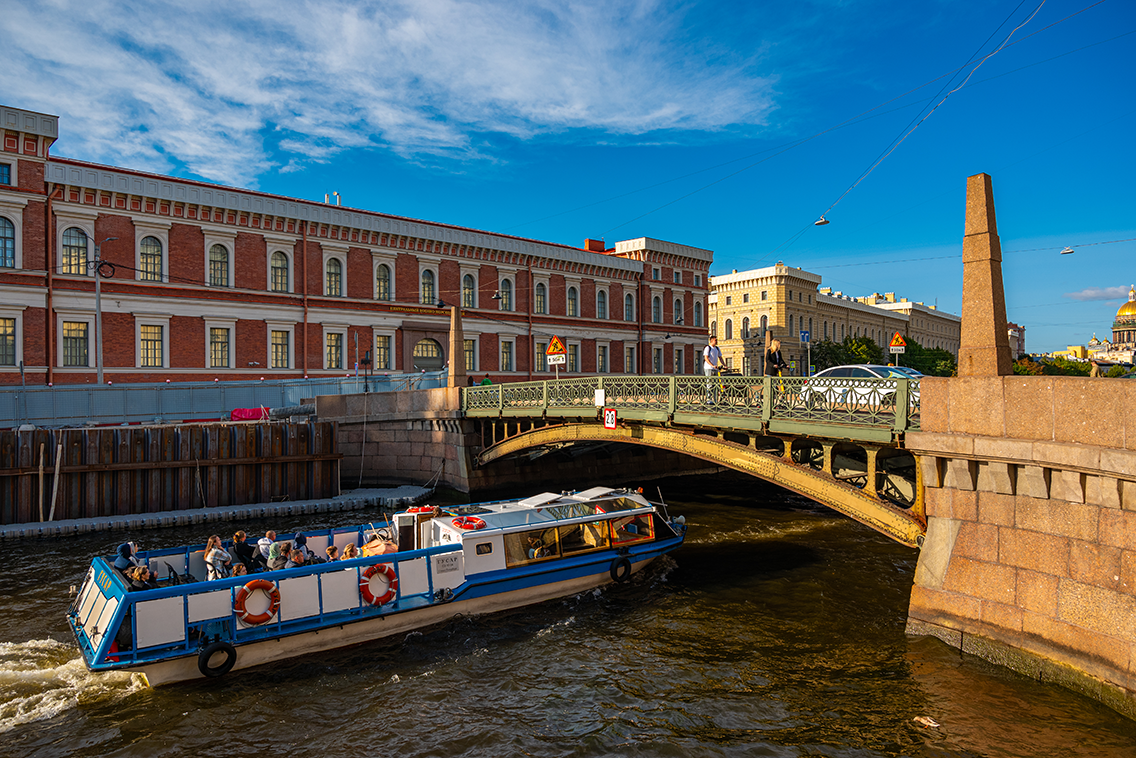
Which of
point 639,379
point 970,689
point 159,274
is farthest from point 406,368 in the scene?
point 970,689

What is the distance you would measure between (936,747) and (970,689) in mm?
1548

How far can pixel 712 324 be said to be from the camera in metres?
73.8

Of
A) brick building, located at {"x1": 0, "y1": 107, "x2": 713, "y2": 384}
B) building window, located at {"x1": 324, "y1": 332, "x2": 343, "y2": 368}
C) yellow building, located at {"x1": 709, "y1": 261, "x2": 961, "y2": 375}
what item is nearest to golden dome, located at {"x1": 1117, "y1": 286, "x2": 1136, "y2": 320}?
yellow building, located at {"x1": 709, "y1": 261, "x2": 961, "y2": 375}

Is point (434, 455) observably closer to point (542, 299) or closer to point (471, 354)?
point (471, 354)

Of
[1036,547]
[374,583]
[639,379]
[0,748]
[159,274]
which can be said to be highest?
[159,274]

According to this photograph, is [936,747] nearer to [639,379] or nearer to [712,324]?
[639,379]

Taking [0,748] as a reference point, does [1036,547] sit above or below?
above

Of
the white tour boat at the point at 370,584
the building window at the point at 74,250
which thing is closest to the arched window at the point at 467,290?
the building window at the point at 74,250

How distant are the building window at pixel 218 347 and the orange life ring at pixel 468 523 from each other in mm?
23986

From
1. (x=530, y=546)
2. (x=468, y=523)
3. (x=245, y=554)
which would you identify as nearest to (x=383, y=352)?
(x=468, y=523)

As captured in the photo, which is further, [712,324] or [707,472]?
[712,324]

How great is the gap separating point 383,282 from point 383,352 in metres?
3.90

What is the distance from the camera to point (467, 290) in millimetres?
43000

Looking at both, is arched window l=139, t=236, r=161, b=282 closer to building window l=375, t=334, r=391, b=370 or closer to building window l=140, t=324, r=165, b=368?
building window l=140, t=324, r=165, b=368
